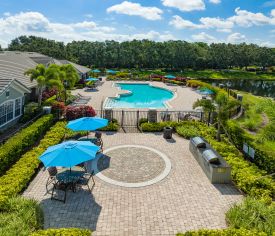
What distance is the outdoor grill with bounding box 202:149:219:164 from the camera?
15594mm

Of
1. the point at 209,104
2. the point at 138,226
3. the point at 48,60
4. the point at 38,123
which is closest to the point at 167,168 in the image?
the point at 138,226

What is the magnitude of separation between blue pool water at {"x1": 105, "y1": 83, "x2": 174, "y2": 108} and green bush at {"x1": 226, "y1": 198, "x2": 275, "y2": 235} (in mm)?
25495

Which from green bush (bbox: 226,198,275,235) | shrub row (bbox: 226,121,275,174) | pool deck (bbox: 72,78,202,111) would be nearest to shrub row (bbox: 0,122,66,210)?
green bush (bbox: 226,198,275,235)

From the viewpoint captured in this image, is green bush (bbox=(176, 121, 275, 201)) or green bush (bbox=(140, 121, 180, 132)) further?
green bush (bbox=(140, 121, 180, 132))

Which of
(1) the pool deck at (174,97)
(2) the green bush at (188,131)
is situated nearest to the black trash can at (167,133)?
(2) the green bush at (188,131)

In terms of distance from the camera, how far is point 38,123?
21.8m

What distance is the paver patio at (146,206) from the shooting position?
444 inches

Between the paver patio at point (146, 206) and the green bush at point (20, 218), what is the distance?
0.65 m

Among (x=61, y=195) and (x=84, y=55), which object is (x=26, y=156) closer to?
(x=61, y=195)

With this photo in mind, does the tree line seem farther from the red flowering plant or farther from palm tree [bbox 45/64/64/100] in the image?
palm tree [bbox 45/64/64/100]

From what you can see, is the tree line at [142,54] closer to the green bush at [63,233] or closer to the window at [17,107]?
the window at [17,107]

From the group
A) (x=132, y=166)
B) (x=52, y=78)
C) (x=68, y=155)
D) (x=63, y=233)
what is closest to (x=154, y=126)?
(x=132, y=166)

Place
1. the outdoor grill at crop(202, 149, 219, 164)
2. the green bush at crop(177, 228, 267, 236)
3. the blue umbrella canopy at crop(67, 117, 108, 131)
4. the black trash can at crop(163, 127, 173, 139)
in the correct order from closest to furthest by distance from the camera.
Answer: the green bush at crop(177, 228, 267, 236)
the outdoor grill at crop(202, 149, 219, 164)
the blue umbrella canopy at crop(67, 117, 108, 131)
the black trash can at crop(163, 127, 173, 139)

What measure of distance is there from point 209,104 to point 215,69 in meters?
89.0
